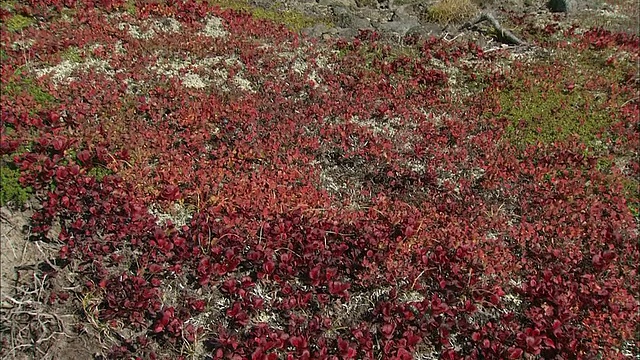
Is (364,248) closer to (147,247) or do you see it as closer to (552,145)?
(147,247)

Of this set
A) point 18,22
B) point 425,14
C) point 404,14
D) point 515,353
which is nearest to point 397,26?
point 404,14

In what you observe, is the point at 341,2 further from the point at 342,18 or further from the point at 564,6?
the point at 564,6

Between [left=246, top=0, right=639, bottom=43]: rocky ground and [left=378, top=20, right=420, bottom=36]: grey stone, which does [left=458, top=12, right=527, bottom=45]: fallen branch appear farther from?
[left=378, top=20, right=420, bottom=36]: grey stone

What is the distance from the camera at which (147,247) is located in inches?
263

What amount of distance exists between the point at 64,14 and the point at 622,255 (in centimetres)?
1175

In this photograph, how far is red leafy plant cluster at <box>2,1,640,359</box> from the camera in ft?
20.0

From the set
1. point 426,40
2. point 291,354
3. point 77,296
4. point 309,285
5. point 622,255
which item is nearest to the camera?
point 291,354

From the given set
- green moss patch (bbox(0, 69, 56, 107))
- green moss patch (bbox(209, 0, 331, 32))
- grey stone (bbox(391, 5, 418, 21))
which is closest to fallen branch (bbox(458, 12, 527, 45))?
grey stone (bbox(391, 5, 418, 21))

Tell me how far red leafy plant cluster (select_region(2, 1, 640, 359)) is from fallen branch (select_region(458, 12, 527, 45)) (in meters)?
Answer: 3.00

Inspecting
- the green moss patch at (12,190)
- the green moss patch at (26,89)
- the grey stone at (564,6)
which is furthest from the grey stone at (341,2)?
the green moss patch at (12,190)

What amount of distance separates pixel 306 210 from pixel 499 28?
9.20 meters

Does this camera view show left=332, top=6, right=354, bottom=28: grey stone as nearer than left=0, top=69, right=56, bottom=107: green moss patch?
No

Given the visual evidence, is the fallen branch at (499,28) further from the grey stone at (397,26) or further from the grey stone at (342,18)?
the grey stone at (342,18)

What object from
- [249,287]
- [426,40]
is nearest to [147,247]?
[249,287]
